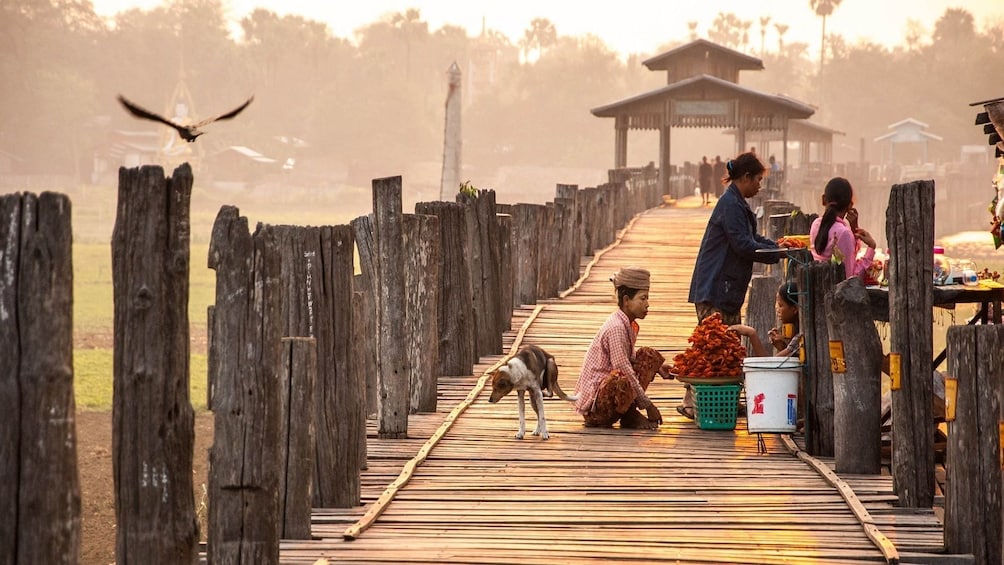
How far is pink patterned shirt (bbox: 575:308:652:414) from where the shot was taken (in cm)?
984

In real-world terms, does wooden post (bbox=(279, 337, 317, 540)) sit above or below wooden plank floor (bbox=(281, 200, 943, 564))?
above

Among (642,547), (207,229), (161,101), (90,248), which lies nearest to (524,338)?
(642,547)

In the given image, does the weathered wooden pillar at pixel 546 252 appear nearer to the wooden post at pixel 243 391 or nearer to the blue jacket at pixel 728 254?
the blue jacket at pixel 728 254

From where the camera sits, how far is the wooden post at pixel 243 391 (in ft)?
20.0

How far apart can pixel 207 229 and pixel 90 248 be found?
1185 cm

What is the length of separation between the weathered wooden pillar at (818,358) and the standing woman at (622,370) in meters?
1.19

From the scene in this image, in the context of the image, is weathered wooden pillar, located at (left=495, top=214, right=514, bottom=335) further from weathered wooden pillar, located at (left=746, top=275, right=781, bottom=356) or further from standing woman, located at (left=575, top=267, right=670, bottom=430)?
standing woman, located at (left=575, top=267, right=670, bottom=430)

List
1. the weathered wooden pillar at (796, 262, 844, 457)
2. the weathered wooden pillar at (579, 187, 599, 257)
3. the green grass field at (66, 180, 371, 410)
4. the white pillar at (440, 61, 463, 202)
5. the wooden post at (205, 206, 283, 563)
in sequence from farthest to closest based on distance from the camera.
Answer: the white pillar at (440, 61, 463, 202), the green grass field at (66, 180, 371, 410), the weathered wooden pillar at (579, 187, 599, 257), the weathered wooden pillar at (796, 262, 844, 457), the wooden post at (205, 206, 283, 563)

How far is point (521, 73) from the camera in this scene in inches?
4473

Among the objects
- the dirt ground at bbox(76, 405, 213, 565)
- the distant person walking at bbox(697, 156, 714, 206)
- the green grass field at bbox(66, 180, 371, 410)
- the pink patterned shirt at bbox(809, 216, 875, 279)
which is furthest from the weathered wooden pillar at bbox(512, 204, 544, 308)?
the distant person walking at bbox(697, 156, 714, 206)

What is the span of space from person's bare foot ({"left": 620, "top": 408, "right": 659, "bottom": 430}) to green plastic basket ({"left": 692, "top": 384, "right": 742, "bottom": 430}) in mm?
314

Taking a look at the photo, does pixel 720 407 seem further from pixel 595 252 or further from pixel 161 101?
pixel 161 101

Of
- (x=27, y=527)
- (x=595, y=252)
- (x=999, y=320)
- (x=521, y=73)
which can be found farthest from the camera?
(x=521, y=73)

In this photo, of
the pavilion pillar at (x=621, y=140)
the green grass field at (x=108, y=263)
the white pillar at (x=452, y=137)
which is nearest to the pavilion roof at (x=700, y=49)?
the pavilion pillar at (x=621, y=140)
